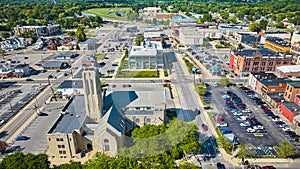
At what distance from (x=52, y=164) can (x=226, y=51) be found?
72.1m

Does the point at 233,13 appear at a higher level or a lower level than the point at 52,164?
higher

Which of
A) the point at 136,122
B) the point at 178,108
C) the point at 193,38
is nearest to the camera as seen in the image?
the point at 136,122

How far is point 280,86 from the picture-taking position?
4688 centimetres

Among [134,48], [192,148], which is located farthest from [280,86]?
[134,48]

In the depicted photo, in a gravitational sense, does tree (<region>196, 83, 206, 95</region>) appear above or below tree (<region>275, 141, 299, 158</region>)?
above

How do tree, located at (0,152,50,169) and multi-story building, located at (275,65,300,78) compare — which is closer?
tree, located at (0,152,50,169)

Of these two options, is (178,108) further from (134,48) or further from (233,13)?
(233,13)

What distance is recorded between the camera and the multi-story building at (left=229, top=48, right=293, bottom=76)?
58.6 metres

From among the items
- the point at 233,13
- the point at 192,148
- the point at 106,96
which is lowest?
the point at 192,148

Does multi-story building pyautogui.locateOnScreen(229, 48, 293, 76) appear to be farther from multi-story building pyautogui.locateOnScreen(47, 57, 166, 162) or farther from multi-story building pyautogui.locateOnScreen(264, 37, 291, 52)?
multi-story building pyautogui.locateOnScreen(47, 57, 166, 162)

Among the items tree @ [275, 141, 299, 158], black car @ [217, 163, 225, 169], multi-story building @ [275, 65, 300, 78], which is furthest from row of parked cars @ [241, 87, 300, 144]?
black car @ [217, 163, 225, 169]

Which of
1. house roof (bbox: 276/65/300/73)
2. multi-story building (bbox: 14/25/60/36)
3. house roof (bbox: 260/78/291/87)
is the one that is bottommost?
house roof (bbox: 260/78/291/87)

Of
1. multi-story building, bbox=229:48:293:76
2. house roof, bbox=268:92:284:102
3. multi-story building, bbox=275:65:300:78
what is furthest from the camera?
multi-story building, bbox=229:48:293:76

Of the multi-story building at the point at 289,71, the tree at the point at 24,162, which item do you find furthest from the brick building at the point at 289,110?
the tree at the point at 24,162
